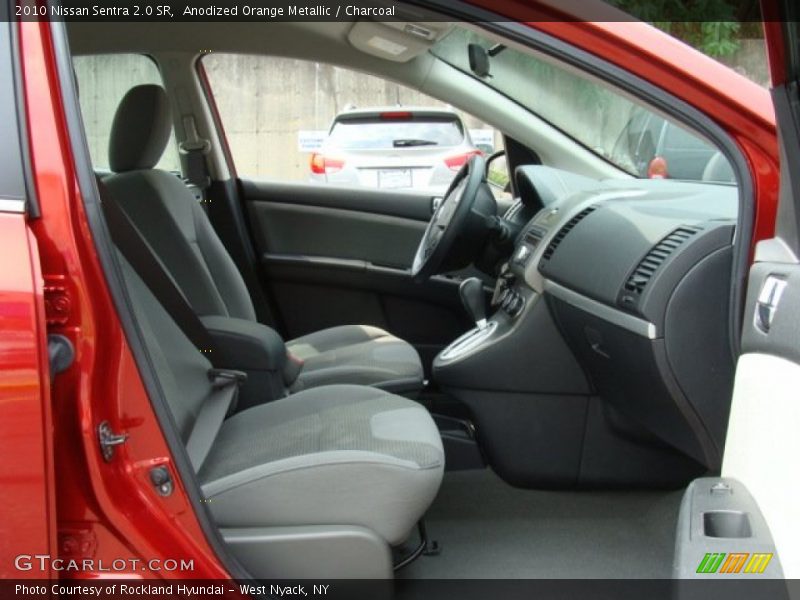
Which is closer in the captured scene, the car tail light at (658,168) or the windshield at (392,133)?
the car tail light at (658,168)

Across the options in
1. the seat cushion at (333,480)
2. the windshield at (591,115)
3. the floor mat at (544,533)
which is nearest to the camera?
the seat cushion at (333,480)

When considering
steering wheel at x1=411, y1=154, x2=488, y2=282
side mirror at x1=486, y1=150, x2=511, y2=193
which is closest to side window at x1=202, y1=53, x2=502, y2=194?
side mirror at x1=486, y1=150, x2=511, y2=193

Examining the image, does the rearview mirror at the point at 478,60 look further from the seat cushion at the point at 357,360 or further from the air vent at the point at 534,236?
the seat cushion at the point at 357,360

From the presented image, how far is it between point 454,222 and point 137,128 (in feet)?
3.12

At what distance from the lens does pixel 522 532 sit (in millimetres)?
2441

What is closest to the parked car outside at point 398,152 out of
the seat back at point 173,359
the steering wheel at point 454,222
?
the steering wheel at point 454,222

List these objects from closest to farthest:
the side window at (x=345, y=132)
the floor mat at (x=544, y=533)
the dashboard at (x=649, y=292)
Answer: the dashboard at (x=649, y=292) → the floor mat at (x=544, y=533) → the side window at (x=345, y=132)

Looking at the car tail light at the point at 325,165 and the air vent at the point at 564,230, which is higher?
the air vent at the point at 564,230

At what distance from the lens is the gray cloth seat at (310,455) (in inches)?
67.3

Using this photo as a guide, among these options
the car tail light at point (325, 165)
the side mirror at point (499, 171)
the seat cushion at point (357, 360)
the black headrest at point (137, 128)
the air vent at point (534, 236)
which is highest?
the black headrest at point (137, 128)

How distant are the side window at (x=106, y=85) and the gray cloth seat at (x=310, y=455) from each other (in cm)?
85

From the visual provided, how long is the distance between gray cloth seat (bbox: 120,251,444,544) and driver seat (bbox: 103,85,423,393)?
53 cm

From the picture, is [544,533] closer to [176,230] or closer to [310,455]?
[310,455]

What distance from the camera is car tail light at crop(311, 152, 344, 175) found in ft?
14.0
